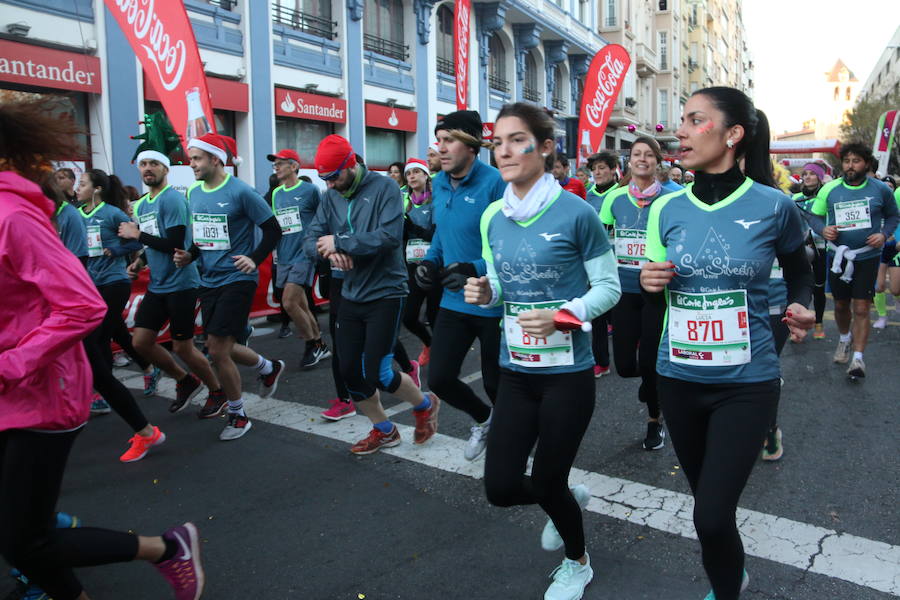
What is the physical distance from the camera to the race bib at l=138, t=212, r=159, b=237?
5620 millimetres

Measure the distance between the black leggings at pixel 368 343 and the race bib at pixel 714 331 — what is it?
2292 millimetres

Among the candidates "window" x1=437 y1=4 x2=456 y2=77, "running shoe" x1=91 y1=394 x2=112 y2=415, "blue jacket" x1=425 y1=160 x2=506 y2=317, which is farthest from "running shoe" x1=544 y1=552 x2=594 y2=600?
"window" x1=437 y1=4 x2=456 y2=77

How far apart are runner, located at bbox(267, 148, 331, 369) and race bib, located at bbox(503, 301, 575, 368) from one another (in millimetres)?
4803

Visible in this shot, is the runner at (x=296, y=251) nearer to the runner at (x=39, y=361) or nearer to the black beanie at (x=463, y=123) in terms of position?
the black beanie at (x=463, y=123)

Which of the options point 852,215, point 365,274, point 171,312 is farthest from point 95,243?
point 852,215

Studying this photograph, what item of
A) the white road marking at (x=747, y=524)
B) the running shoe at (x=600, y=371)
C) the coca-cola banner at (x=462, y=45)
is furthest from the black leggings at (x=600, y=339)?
the coca-cola banner at (x=462, y=45)

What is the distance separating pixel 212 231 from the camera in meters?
5.23

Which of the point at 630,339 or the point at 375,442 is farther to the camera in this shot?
the point at 630,339

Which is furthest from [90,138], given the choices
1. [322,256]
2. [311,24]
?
[322,256]

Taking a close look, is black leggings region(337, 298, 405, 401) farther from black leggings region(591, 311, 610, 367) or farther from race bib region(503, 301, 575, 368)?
black leggings region(591, 311, 610, 367)

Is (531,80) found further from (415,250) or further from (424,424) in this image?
A: (424,424)

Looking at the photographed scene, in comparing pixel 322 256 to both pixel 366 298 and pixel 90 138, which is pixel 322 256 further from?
pixel 90 138

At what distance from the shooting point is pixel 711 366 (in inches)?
101

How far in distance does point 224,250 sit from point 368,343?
140 cm
